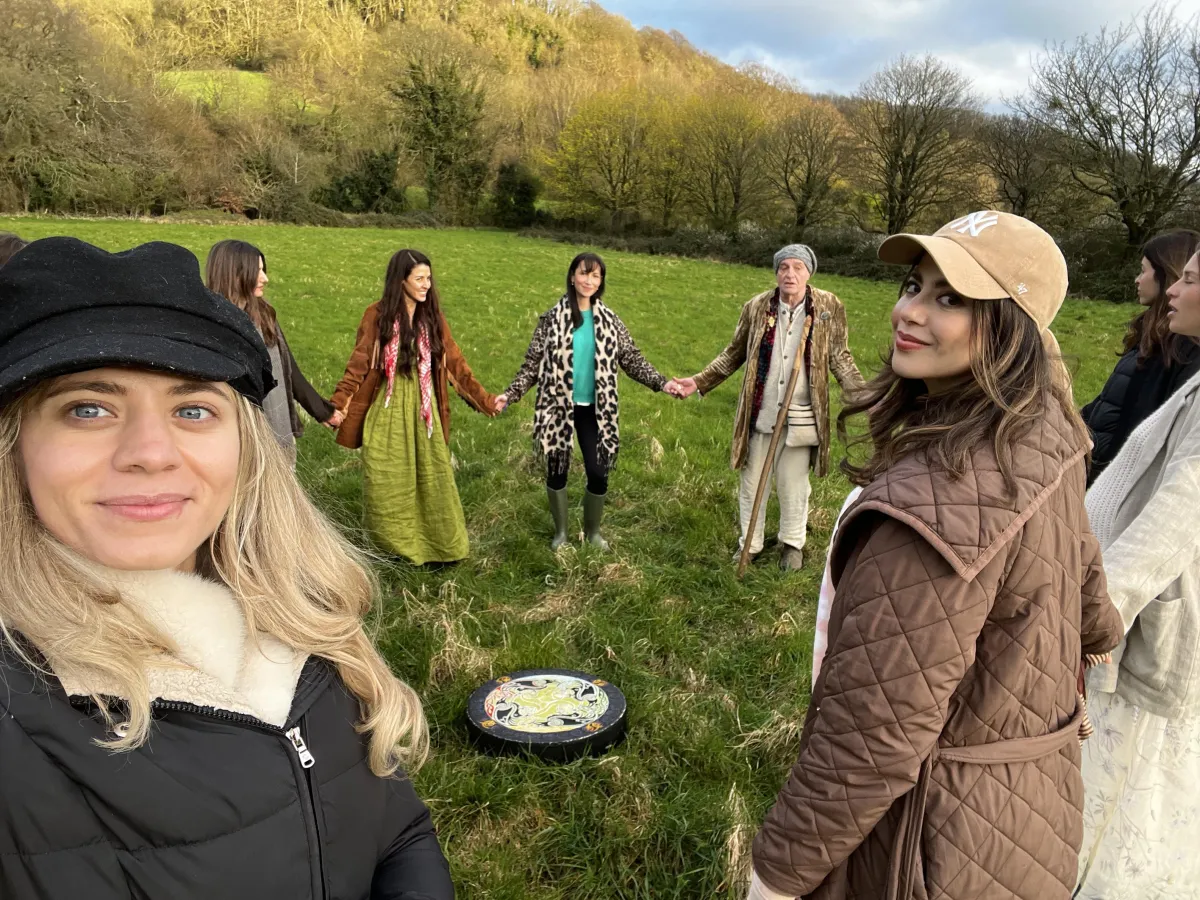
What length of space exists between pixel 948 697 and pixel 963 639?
133mm

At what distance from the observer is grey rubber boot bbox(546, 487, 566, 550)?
6.46m

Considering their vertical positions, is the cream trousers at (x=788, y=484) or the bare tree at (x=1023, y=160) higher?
the bare tree at (x=1023, y=160)

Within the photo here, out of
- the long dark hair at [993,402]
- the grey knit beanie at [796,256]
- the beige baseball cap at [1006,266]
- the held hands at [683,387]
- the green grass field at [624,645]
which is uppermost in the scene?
the grey knit beanie at [796,256]

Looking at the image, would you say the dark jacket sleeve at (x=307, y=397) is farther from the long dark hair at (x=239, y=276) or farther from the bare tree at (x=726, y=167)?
the bare tree at (x=726, y=167)

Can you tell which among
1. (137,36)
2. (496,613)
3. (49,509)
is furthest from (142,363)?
(137,36)

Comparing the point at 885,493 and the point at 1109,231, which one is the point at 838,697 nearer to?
the point at 885,493

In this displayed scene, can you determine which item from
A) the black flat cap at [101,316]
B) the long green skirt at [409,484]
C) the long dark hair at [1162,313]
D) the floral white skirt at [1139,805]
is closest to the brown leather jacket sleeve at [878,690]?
the black flat cap at [101,316]

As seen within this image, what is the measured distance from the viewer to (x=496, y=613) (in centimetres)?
534

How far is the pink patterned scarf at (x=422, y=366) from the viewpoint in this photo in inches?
226

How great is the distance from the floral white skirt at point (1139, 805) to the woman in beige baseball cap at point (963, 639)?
991mm

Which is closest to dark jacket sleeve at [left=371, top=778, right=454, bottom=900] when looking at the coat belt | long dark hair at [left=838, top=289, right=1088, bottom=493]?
the coat belt

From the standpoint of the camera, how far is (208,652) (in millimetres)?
1405

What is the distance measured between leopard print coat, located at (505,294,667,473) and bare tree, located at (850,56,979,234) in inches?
1232

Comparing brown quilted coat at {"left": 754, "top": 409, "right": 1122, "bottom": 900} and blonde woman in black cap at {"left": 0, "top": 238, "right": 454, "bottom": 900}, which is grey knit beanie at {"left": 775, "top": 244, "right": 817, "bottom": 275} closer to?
brown quilted coat at {"left": 754, "top": 409, "right": 1122, "bottom": 900}
